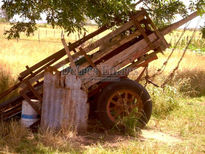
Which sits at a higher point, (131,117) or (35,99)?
(35,99)

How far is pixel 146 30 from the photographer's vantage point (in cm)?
602

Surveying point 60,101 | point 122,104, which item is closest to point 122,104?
point 122,104

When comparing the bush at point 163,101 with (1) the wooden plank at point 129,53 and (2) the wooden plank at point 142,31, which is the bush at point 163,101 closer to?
(1) the wooden plank at point 129,53

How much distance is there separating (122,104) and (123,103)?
31mm

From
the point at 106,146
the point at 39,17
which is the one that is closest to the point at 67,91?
the point at 106,146

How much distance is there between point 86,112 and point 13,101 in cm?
171

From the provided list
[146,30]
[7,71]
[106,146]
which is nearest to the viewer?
[106,146]

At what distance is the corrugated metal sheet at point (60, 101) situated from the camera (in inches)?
216

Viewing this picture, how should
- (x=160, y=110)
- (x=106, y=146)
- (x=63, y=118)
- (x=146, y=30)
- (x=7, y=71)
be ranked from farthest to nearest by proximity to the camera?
(x=7, y=71)
(x=160, y=110)
(x=146, y=30)
(x=63, y=118)
(x=106, y=146)

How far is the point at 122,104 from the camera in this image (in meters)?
5.82

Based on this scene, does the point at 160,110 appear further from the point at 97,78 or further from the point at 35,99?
the point at 35,99

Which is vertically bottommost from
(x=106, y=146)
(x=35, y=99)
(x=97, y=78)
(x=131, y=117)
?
(x=106, y=146)

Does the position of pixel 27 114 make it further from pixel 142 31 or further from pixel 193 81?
pixel 193 81

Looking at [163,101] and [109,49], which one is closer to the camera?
[109,49]
